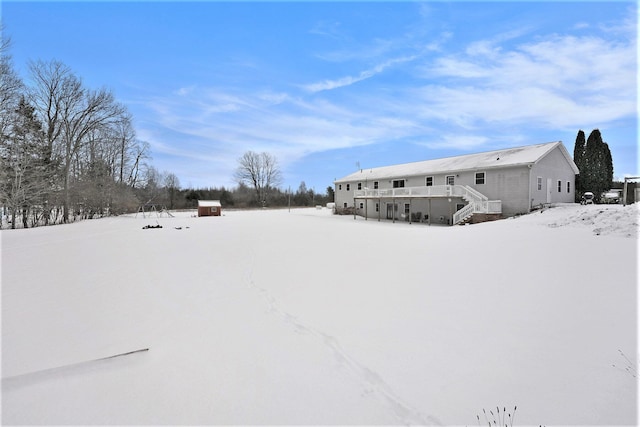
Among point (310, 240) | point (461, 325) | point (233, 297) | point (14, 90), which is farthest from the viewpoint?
point (14, 90)

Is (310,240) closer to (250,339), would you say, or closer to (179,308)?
(179,308)

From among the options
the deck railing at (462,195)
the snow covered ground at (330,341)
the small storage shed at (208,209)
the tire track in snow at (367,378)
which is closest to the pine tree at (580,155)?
the deck railing at (462,195)

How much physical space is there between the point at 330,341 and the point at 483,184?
20.8 metres

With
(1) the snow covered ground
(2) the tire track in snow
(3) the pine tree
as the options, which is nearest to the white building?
(3) the pine tree

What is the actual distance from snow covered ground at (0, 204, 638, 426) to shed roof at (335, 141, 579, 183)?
41.4 ft

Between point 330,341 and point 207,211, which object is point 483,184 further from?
point 207,211

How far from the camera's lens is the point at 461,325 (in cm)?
486

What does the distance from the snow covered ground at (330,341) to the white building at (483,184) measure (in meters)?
11.3

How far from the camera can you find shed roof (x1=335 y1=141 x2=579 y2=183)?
1989 cm

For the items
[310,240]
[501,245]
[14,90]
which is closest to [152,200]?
[14,90]

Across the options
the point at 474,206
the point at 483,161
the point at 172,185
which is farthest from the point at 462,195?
the point at 172,185

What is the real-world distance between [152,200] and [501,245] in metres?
49.5

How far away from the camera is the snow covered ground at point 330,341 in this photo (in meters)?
3.03

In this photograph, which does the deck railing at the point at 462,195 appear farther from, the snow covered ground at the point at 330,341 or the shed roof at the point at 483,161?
the snow covered ground at the point at 330,341
